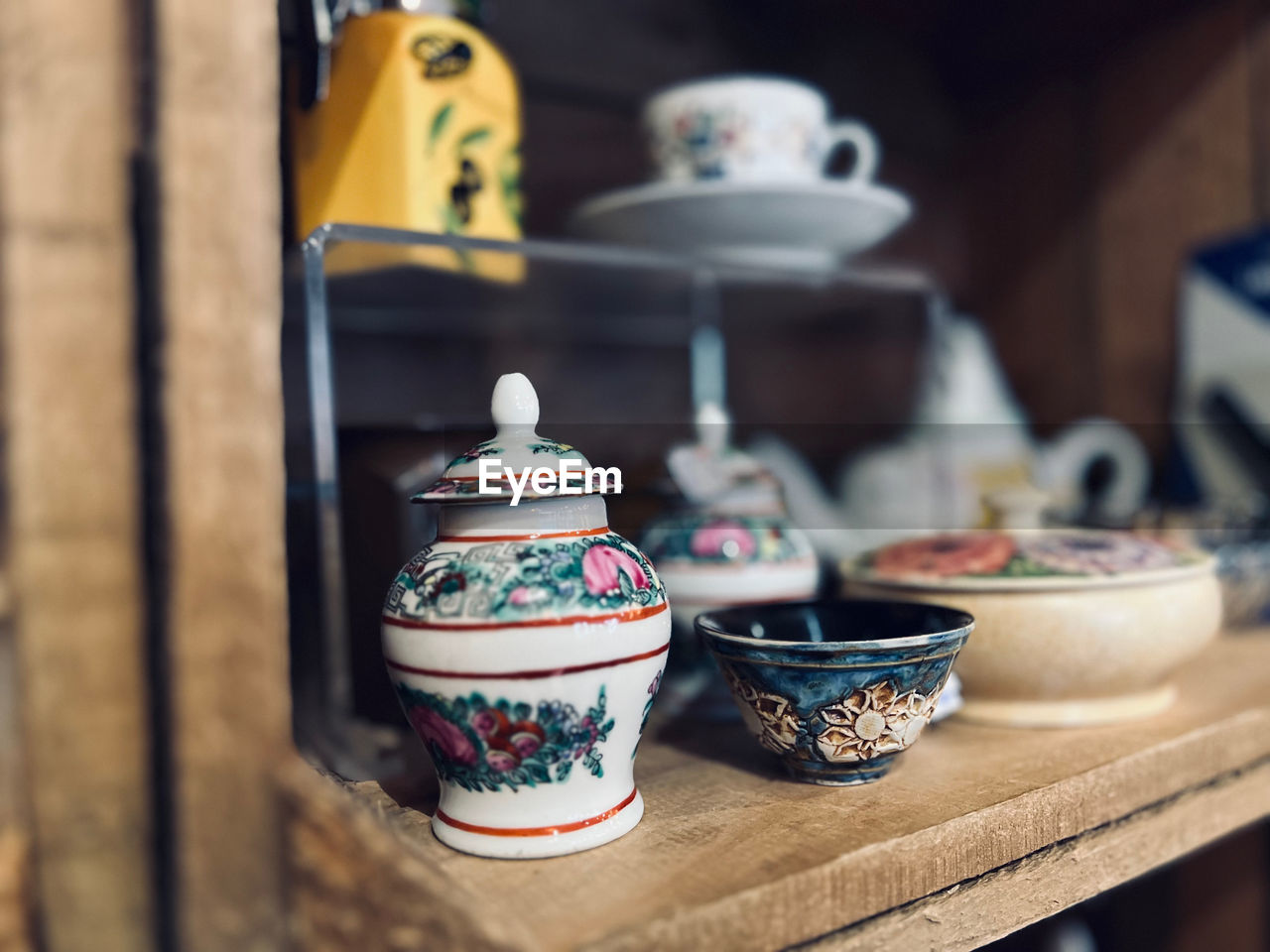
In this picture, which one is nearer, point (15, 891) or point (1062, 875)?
point (15, 891)

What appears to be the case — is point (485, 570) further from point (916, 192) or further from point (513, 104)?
point (916, 192)

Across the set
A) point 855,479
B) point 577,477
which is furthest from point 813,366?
point 577,477

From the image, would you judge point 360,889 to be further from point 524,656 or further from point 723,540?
point 723,540

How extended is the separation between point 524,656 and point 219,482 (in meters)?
0.14

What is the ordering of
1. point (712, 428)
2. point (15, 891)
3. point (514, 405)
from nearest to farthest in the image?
point (15, 891) < point (514, 405) < point (712, 428)

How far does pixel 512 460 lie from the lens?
441mm

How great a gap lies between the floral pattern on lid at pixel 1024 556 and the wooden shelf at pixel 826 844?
10cm

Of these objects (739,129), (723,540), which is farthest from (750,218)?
(723,540)

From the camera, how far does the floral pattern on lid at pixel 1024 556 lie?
58cm

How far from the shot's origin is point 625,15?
96 centimetres

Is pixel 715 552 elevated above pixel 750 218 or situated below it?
below

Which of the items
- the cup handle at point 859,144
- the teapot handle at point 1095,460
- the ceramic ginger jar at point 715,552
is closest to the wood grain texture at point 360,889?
the ceramic ginger jar at point 715,552

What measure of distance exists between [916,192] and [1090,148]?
0.65 ft

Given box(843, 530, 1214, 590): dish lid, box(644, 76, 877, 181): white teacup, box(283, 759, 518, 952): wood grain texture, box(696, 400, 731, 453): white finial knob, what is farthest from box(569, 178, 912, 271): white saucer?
box(283, 759, 518, 952): wood grain texture
